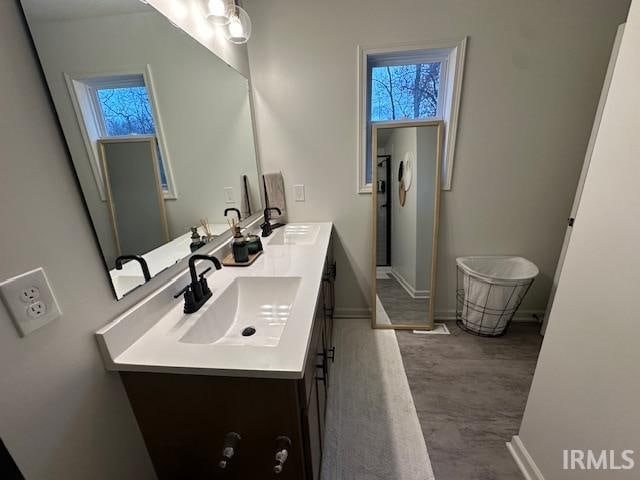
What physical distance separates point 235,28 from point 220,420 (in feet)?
6.38

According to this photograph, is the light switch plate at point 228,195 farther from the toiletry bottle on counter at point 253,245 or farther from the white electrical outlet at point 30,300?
the white electrical outlet at point 30,300

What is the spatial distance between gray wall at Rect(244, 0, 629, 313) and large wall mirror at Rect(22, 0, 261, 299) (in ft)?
1.87

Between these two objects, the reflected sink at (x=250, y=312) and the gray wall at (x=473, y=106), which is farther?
the gray wall at (x=473, y=106)

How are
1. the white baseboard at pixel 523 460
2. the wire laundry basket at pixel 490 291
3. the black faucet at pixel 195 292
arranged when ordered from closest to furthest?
the black faucet at pixel 195 292 → the white baseboard at pixel 523 460 → the wire laundry basket at pixel 490 291

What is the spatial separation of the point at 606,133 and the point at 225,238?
1672mm

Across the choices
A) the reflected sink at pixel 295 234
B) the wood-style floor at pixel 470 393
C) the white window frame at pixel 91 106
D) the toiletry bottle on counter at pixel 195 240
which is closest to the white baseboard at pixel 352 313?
the wood-style floor at pixel 470 393

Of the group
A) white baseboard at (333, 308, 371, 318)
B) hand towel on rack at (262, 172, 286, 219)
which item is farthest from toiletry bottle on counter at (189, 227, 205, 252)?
white baseboard at (333, 308, 371, 318)

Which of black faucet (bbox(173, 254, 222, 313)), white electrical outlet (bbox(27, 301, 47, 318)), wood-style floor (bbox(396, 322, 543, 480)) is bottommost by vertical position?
wood-style floor (bbox(396, 322, 543, 480))

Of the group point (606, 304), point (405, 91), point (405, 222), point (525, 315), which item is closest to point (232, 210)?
point (405, 222)

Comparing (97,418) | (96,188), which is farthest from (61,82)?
(97,418)

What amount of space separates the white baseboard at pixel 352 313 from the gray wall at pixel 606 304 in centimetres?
146

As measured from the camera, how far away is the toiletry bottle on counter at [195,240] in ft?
4.12

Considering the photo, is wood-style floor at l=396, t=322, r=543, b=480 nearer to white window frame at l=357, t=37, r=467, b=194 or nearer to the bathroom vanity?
the bathroom vanity

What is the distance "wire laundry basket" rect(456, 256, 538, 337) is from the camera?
1928 mm
